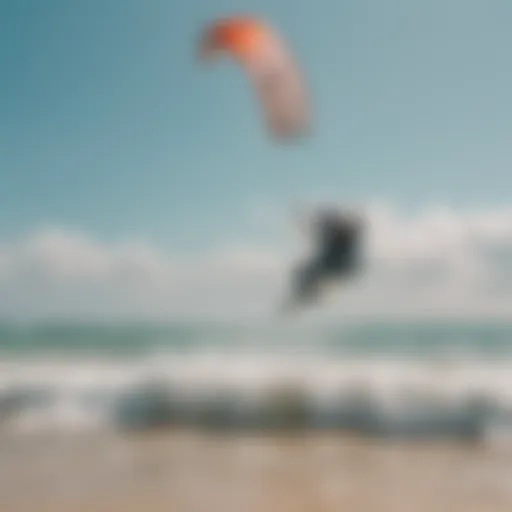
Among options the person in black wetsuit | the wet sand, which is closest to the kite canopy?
the person in black wetsuit

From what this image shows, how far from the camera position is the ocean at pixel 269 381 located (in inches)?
157

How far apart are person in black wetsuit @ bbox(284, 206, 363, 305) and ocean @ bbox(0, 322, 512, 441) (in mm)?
1890

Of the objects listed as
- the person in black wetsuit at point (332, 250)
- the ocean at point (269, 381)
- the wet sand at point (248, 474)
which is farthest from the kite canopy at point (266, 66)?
the ocean at point (269, 381)

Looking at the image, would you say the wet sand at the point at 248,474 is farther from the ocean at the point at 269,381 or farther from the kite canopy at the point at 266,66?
the kite canopy at the point at 266,66

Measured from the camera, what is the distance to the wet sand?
9.64 ft

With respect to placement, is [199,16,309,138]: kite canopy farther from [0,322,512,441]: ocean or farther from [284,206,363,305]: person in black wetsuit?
[0,322,512,441]: ocean

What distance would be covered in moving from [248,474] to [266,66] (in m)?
1.62

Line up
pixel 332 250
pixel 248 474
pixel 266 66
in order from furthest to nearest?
pixel 248 474 → pixel 266 66 → pixel 332 250

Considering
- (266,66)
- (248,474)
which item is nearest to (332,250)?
(266,66)

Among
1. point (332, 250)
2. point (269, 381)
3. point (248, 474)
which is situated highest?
point (269, 381)

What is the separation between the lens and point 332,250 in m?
1.98

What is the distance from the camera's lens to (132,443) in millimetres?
3588

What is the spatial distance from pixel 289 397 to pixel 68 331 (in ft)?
11.6

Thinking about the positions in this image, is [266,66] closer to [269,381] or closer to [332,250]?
[332,250]
